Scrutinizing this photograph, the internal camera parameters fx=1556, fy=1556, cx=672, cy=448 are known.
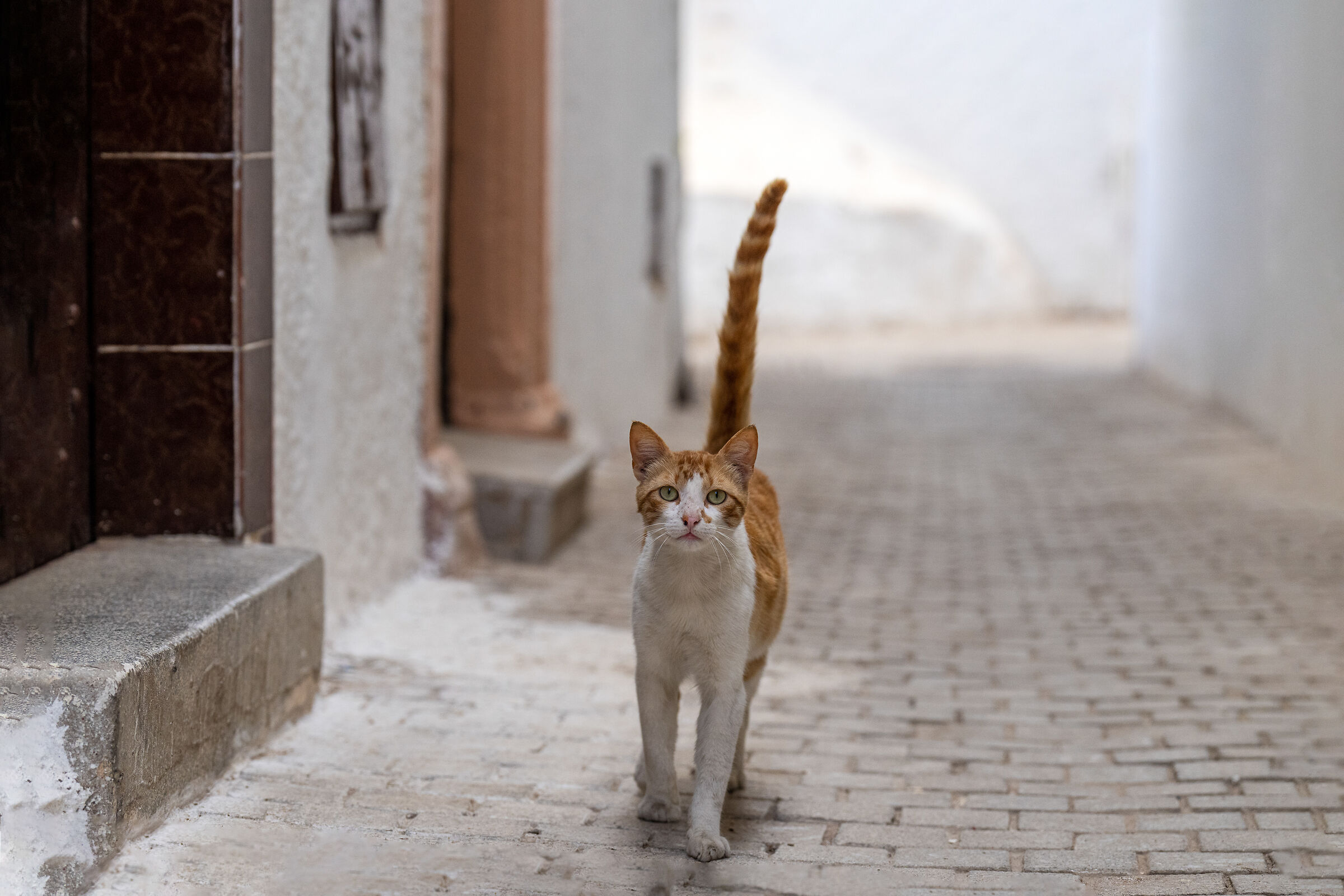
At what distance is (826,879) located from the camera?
3.14m

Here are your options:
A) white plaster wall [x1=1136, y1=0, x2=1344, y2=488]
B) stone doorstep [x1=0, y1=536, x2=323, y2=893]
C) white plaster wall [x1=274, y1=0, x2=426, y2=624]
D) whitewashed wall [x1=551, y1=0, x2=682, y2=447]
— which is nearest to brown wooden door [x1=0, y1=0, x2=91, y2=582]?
stone doorstep [x1=0, y1=536, x2=323, y2=893]

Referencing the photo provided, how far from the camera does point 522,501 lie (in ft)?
22.1

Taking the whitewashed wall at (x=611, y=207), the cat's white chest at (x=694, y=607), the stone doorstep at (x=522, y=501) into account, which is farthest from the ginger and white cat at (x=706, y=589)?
the whitewashed wall at (x=611, y=207)

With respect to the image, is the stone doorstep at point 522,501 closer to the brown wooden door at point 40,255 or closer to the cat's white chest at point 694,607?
the brown wooden door at point 40,255

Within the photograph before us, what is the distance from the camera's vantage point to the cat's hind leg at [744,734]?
3529 mm

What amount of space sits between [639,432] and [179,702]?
3.78 ft

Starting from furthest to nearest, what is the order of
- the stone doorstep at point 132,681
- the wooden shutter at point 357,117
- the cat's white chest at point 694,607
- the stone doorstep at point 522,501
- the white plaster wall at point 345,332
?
the stone doorstep at point 522,501, the wooden shutter at point 357,117, the white plaster wall at point 345,332, the cat's white chest at point 694,607, the stone doorstep at point 132,681

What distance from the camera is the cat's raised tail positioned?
133 inches

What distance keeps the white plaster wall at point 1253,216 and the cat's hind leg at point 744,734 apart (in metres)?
5.58

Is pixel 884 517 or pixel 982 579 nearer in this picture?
pixel 982 579

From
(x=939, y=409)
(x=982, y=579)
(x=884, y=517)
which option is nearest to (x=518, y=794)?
(x=982, y=579)

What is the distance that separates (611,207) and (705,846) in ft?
23.9

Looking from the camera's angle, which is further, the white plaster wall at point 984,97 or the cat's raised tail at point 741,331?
the white plaster wall at point 984,97

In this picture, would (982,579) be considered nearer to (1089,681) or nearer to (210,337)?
(1089,681)
